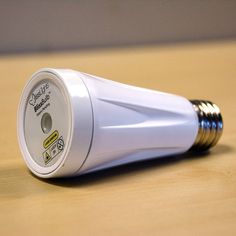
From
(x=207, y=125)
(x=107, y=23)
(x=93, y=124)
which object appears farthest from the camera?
(x=107, y=23)

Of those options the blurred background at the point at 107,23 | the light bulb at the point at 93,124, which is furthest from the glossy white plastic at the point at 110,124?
the blurred background at the point at 107,23

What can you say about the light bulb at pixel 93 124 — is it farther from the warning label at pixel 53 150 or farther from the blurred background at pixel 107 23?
the blurred background at pixel 107 23

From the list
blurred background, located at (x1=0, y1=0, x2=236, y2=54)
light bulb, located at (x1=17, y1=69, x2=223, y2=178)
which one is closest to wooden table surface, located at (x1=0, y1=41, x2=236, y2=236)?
light bulb, located at (x1=17, y1=69, x2=223, y2=178)

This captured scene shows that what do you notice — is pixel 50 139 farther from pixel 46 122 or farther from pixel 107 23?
pixel 107 23

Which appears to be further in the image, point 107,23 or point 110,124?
point 107,23

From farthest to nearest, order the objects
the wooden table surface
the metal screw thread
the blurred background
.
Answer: the blurred background
the metal screw thread
the wooden table surface

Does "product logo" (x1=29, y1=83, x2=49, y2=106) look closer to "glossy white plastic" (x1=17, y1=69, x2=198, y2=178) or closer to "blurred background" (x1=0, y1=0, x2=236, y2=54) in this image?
"glossy white plastic" (x1=17, y1=69, x2=198, y2=178)

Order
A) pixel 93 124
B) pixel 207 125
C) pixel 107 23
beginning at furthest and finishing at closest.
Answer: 1. pixel 107 23
2. pixel 207 125
3. pixel 93 124

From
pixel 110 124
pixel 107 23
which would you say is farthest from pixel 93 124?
pixel 107 23

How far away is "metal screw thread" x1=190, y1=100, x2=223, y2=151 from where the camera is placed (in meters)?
0.64

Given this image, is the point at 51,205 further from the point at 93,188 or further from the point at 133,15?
the point at 133,15

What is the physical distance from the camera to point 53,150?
54 centimetres

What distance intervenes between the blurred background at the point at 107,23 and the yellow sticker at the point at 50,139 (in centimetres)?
90

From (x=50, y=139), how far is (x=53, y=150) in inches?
0.6
